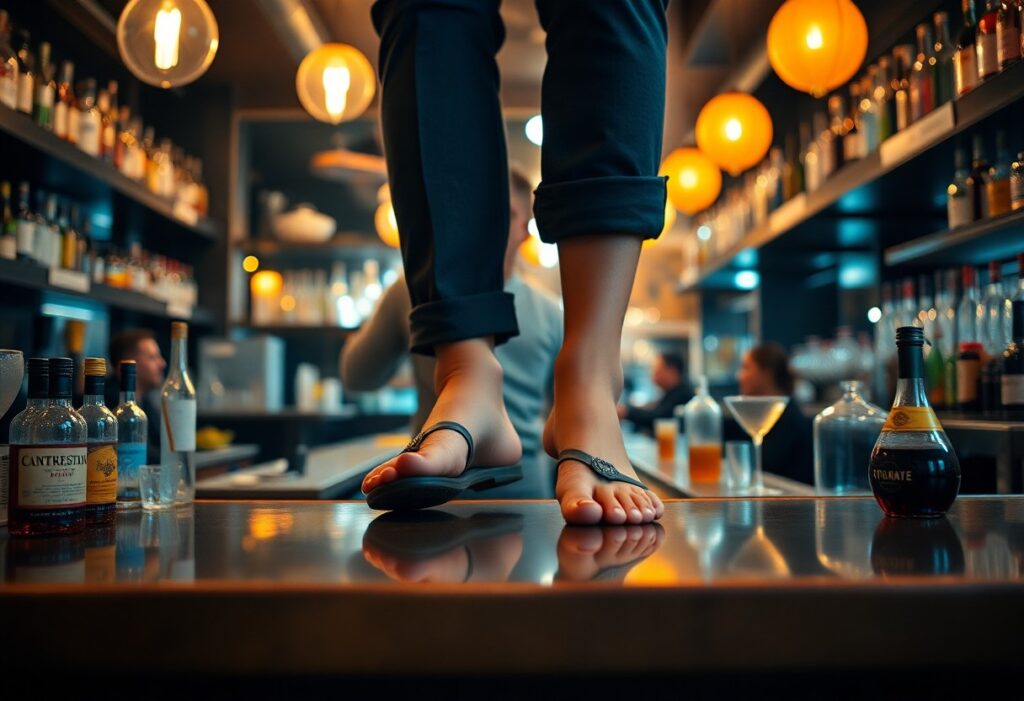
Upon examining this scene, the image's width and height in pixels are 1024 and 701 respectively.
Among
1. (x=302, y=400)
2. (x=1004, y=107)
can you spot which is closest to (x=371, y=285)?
(x=302, y=400)

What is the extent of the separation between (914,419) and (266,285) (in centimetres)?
443

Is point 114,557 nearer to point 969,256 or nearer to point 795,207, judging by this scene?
point 969,256

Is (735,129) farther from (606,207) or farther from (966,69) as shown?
(606,207)

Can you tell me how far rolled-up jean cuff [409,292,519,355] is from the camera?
789mm

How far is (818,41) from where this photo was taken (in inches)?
86.0

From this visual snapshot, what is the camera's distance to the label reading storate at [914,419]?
2.34ft

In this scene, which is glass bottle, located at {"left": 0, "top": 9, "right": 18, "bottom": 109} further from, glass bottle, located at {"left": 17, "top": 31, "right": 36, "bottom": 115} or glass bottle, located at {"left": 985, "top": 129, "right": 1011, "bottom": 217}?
glass bottle, located at {"left": 985, "top": 129, "right": 1011, "bottom": 217}

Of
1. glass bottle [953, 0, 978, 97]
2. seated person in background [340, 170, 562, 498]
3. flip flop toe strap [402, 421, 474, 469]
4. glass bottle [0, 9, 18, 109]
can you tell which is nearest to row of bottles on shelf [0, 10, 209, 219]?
glass bottle [0, 9, 18, 109]

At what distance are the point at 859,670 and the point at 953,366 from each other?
1.81m

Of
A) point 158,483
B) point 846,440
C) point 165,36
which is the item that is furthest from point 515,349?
point 165,36

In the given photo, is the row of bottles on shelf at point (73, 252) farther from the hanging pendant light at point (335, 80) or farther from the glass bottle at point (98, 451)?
the glass bottle at point (98, 451)

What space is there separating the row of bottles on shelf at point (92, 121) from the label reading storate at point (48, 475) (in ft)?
7.00

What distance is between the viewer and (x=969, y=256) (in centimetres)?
214

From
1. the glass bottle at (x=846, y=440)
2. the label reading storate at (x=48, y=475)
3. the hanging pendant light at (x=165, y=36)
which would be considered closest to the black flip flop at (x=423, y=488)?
the label reading storate at (x=48, y=475)
